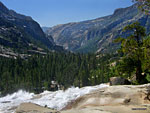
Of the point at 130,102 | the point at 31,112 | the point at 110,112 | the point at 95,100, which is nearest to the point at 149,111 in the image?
the point at 110,112

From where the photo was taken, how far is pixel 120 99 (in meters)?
17.1

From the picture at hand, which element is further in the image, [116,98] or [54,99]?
[54,99]

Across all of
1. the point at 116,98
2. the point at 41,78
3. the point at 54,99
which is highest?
the point at 116,98

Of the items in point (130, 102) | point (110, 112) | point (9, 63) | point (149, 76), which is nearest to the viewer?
point (110, 112)

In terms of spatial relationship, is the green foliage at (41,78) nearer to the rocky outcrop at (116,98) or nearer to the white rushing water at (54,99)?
the white rushing water at (54,99)

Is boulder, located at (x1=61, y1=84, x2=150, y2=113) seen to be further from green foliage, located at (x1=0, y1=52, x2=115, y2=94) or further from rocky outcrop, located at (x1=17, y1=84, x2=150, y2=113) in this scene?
green foliage, located at (x1=0, y1=52, x2=115, y2=94)

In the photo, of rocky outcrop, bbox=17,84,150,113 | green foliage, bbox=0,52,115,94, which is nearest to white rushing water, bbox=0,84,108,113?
rocky outcrop, bbox=17,84,150,113

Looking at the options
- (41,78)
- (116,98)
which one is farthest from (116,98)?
(41,78)

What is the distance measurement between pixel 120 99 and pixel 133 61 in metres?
21.4

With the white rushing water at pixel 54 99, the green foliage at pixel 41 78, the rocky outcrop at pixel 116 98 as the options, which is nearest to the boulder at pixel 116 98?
the rocky outcrop at pixel 116 98

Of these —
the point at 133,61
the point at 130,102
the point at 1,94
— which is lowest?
the point at 1,94

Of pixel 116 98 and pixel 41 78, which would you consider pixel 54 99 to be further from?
pixel 41 78

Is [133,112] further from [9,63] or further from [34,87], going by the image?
[9,63]

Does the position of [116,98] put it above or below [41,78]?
above
